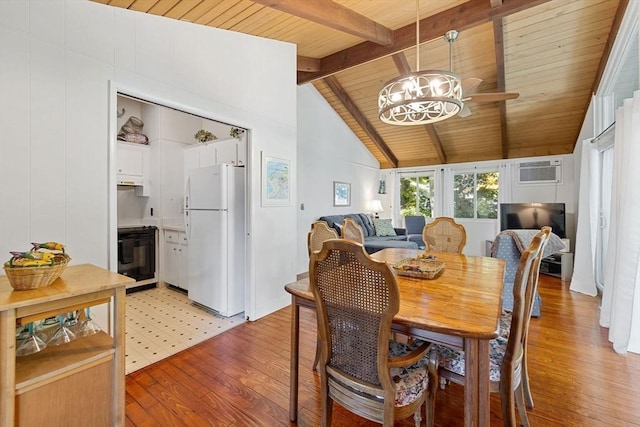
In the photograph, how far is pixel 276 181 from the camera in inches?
133

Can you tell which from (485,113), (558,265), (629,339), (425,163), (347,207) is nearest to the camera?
(629,339)

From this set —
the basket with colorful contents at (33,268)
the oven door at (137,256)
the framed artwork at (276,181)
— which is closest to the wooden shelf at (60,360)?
the basket with colorful contents at (33,268)

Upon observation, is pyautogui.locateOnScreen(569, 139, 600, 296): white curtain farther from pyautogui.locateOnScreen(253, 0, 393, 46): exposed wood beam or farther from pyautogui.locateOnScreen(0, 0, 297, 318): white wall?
pyautogui.locateOnScreen(0, 0, 297, 318): white wall

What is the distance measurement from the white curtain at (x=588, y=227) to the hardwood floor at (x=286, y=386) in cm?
137

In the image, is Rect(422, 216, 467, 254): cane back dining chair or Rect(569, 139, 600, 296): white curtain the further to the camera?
Rect(569, 139, 600, 296): white curtain

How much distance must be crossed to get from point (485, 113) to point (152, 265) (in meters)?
6.19

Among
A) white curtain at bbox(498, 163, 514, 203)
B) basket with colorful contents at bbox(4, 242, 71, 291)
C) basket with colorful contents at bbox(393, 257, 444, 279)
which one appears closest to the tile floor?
basket with colorful contents at bbox(4, 242, 71, 291)

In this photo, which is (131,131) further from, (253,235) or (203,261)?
(253,235)

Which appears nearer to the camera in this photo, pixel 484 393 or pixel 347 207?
pixel 484 393

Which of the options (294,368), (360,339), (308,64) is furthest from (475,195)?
(360,339)

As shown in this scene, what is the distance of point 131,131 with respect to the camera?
4.30 meters

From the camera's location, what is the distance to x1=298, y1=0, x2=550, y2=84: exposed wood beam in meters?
3.11

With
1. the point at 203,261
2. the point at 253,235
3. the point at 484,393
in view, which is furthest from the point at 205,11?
the point at 484,393

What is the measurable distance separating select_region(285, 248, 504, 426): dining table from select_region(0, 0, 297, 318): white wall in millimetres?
1478
